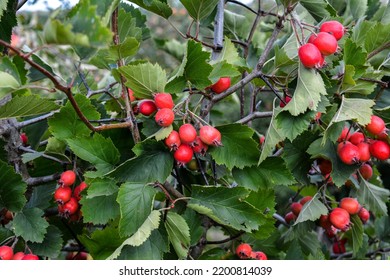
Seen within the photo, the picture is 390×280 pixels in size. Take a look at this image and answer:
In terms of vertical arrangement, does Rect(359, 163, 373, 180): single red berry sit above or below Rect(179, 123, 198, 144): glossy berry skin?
below

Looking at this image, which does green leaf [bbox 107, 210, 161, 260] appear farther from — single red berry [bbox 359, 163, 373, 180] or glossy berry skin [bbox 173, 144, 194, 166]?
single red berry [bbox 359, 163, 373, 180]

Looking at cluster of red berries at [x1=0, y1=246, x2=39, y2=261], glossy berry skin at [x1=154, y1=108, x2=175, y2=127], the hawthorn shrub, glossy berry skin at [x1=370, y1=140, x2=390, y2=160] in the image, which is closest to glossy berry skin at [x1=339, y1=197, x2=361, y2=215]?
the hawthorn shrub

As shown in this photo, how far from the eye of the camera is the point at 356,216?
1.32 metres

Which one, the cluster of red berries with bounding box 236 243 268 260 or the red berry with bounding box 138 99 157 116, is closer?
the red berry with bounding box 138 99 157 116

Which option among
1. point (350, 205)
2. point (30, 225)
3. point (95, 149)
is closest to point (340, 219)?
point (350, 205)

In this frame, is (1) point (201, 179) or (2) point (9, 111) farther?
(1) point (201, 179)

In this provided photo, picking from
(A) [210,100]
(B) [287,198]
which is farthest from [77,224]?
(B) [287,198]

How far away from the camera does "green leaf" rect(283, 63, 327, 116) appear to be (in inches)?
39.1

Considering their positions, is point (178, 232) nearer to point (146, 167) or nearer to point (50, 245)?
point (146, 167)

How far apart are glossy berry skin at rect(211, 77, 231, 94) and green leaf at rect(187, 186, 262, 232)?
0.77ft

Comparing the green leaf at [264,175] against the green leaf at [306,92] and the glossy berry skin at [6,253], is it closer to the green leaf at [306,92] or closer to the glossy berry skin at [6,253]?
the green leaf at [306,92]

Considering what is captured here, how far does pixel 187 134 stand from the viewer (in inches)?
40.5

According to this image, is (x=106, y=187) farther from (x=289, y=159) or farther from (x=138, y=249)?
(x=289, y=159)
